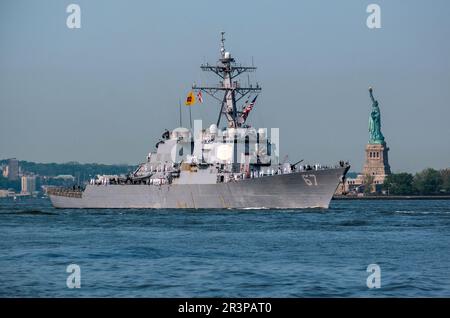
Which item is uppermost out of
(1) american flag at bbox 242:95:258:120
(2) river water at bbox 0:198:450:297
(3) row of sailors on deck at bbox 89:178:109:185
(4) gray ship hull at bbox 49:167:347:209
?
(1) american flag at bbox 242:95:258:120

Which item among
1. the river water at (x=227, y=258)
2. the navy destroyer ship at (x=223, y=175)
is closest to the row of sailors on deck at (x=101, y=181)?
the navy destroyer ship at (x=223, y=175)

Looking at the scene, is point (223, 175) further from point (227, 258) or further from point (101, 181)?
point (227, 258)

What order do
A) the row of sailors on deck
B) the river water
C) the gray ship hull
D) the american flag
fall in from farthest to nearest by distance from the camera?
1. the row of sailors on deck
2. the american flag
3. the gray ship hull
4. the river water

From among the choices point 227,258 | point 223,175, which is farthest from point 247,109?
point 227,258

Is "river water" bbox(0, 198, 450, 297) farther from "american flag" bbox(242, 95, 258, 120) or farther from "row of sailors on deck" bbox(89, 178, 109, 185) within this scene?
"row of sailors on deck" bbox(89, 178, 109, 185)

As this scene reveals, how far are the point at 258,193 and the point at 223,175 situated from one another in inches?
156

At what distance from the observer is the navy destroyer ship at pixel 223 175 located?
2689 inches

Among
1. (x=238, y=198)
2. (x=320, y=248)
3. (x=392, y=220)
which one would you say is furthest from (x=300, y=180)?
(x=320, y=248)

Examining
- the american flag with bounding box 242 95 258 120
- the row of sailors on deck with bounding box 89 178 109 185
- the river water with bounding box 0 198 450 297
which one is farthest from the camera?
the row of sailors on deck with bounding box 89 178 109 185

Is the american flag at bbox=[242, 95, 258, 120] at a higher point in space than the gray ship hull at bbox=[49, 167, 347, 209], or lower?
higher

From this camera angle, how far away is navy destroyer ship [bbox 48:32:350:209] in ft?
224

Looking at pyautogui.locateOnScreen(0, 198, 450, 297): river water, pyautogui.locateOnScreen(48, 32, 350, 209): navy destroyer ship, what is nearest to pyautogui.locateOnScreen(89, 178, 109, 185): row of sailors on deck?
pyautogui.locateOnScreen(48, 32, 350, 209): navy destroyer ship
